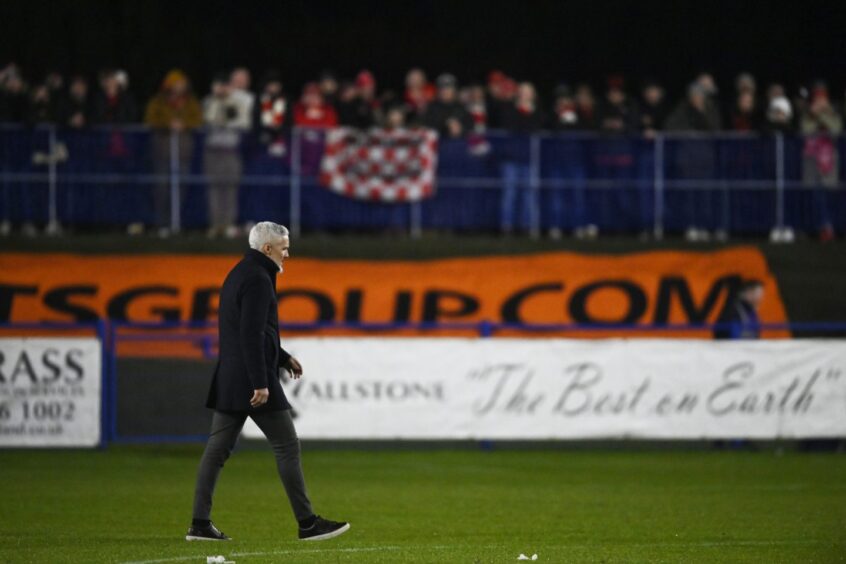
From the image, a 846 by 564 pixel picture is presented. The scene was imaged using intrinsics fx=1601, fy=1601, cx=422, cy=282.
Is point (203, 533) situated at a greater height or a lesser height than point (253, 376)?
lesser

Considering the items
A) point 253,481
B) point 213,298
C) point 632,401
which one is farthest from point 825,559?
point 213,298

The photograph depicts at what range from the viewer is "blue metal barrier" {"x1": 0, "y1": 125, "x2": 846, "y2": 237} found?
73.9 feet

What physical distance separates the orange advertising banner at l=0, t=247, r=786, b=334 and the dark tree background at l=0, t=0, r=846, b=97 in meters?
5.69

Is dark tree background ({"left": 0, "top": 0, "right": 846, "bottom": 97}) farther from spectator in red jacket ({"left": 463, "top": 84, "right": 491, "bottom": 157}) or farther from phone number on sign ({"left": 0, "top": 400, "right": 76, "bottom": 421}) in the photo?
phone number on sign ({"left": 0, "top": 400, "right": 76, "bottom": 421})

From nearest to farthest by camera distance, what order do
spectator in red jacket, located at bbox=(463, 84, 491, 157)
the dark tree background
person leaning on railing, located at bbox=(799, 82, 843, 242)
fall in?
spectator in red jacket, located at bbox=(463, 84, 491, 157) < person leaning on railing, located at bbox=(799, 82, 843, 242) < the dark tree background

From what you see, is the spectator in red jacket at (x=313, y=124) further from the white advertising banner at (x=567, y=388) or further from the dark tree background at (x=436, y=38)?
the dark tree background at (x=436, y=38)

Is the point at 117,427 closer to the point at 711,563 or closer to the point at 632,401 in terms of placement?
the point at 632,401

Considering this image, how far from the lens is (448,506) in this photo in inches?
511

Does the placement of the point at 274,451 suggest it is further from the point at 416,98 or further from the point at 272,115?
the point at 416,98

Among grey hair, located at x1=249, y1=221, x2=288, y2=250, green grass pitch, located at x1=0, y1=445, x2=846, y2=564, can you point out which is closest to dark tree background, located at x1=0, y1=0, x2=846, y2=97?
green grass pitch, located at x1=0, y1=445, x2=846, y2=564

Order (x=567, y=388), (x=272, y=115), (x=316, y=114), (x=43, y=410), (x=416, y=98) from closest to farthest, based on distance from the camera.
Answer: (x=43, y=410) → (x=567, y=388) → (x=272, y=115) → (x=316, y=114) → (x=416, y=98)

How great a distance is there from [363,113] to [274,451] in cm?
1271

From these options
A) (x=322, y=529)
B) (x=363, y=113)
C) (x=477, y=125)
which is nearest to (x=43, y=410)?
(x=363, y=113)

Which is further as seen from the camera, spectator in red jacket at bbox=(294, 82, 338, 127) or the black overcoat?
spectator in red jacket at bbox=(294, 82, 338, 127)
